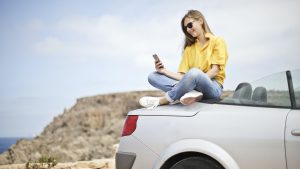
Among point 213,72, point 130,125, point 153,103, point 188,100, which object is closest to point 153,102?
point 153,103

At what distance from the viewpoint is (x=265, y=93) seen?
11.1 ft

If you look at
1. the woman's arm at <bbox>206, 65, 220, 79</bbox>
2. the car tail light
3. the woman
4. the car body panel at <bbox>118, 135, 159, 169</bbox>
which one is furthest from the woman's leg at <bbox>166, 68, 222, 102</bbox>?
the car body panel at <bbox>118, 135, 159, 169</bbox>

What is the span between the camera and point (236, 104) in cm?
343

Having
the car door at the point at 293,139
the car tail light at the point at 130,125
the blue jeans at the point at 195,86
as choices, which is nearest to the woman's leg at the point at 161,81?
the blue jeans at the point at 195,86

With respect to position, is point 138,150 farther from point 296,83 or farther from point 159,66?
point 296,83

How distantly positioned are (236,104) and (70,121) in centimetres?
11847

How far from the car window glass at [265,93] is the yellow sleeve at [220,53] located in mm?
549

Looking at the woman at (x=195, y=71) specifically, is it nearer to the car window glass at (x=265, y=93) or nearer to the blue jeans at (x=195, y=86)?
the blue jeans at (x=195, y=86)

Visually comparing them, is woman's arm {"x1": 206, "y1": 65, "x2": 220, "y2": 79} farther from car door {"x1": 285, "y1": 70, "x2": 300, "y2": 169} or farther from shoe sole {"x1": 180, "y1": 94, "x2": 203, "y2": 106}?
car door {"x1": 285, "y1": 70, "x2": 300, "y2": 169}

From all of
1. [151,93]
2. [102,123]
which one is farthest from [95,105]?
[151,93]

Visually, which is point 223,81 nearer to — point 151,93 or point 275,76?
point 275,76

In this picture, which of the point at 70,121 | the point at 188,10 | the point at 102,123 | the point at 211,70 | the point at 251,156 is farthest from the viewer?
the point at 70,121

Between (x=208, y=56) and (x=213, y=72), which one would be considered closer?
(x=213, y=72)

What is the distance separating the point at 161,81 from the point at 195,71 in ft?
1.97
